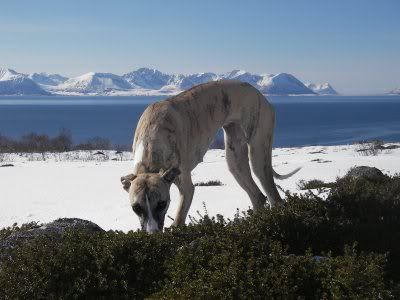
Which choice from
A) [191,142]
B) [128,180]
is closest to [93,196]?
[191,142]

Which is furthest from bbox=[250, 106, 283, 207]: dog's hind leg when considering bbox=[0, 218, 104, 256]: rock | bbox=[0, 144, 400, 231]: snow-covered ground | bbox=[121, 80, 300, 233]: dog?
bbox=[0, 218, 104, 256]: rock

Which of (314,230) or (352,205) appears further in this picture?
(352,205)

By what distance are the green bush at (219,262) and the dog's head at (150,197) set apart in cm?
14

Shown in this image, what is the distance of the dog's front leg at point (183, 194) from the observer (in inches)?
244

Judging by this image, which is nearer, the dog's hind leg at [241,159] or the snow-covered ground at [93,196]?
the dog's hind leg at [241,159]

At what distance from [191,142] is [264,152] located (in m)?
1.52

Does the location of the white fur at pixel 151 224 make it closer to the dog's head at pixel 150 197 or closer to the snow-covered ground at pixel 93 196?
the dog's head at pixel 150 197

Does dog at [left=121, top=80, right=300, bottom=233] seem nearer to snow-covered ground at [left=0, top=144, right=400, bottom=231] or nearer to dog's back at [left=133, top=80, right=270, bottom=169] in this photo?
dog's back at [left=133, top=80, right=270, bottom=169]

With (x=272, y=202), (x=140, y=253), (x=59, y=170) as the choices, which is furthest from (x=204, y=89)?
(x=59, y=170)

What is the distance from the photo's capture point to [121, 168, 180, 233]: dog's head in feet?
15.8

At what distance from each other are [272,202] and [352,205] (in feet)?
4.11

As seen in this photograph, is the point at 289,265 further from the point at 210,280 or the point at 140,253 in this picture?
the point at 140,253

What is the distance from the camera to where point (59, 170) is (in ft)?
85.5

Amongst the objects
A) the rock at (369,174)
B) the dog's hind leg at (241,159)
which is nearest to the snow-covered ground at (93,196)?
the dog's hind leg at (241,159)
